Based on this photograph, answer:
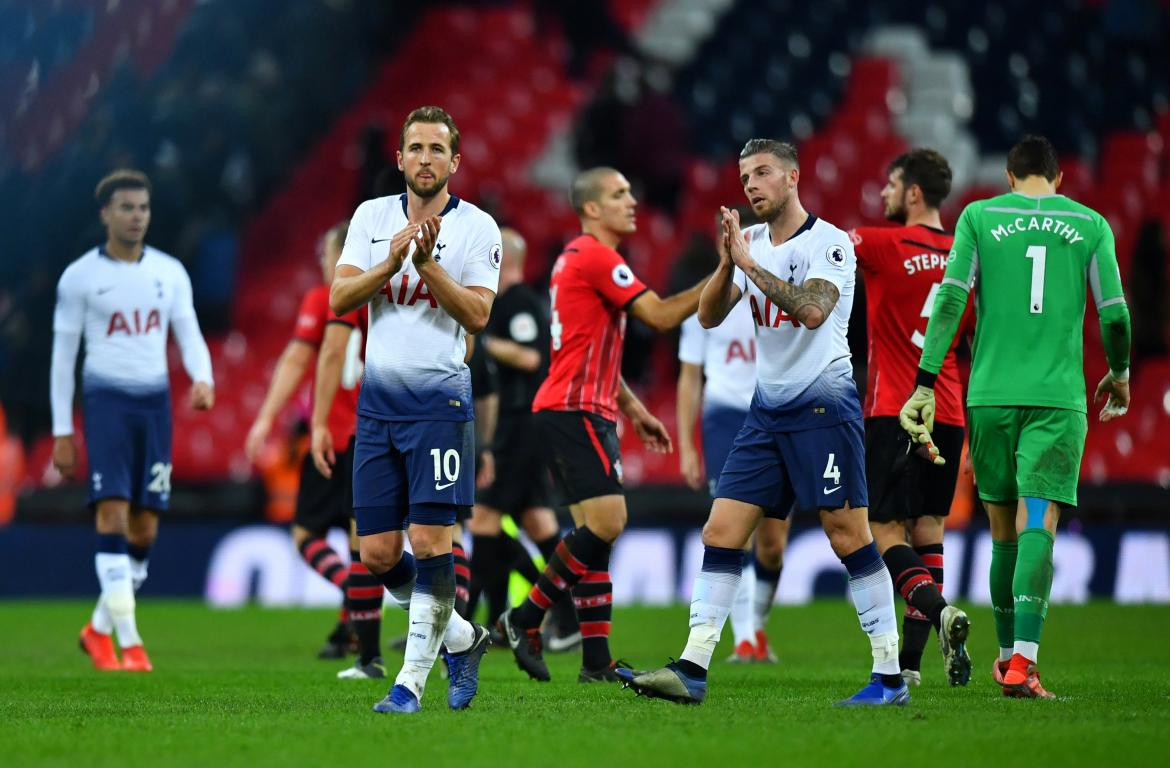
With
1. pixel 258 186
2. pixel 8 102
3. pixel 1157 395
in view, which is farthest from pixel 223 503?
pixel 1157 395

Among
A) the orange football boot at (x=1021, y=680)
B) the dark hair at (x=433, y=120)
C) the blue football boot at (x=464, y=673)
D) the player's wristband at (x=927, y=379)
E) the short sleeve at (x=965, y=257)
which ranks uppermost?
the dark hair at (x=433, y=120)

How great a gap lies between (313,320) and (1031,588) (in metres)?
4.44

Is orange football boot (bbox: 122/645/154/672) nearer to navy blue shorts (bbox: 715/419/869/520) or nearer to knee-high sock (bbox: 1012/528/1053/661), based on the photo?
navy blue shorts (bbox: 715/419/869/520)

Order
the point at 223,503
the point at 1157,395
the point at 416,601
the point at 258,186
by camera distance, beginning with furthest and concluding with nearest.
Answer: the point at 258,186, the point at 1157,395, the point at 223,503, the point at 416,601

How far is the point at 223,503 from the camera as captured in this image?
1510 centimetres

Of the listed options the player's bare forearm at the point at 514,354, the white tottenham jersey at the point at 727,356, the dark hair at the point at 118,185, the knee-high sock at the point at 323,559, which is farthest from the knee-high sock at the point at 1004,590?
the dark hair at the point at 118,185

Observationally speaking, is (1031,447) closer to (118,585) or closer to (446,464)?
(446,464)

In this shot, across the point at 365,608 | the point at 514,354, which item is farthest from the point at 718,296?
the point at 514,354

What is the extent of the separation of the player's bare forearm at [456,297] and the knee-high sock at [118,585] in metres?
3.84

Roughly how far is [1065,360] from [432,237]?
2.64m

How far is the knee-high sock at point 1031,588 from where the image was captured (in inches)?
248

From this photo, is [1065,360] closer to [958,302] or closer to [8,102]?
[958,302]

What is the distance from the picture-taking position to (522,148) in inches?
760

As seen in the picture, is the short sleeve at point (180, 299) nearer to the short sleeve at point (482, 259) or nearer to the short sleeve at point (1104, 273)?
the short sleeve at point (482, 259)
